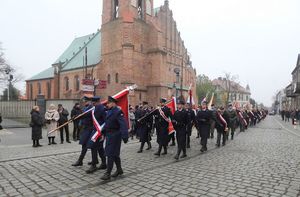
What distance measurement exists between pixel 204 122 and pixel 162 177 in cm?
497

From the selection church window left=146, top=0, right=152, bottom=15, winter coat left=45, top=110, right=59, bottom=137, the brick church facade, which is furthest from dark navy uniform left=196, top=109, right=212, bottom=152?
church window left=146, top=0, right=152, bottom=15

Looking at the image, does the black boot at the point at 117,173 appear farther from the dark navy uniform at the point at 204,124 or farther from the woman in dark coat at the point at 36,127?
the woman in dark coat at the point at 36,127

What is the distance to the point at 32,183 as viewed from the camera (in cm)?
632

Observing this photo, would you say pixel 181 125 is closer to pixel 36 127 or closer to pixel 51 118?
pixel 36 127

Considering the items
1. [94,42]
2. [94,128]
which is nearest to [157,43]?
[94,42]

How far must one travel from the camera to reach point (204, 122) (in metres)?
11.4

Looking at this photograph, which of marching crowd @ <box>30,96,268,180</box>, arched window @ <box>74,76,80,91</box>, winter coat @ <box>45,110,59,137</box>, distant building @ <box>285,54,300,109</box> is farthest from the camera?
arched window @ <box>74,76,80,91</box>

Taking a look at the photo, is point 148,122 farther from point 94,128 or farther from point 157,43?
point 157,43

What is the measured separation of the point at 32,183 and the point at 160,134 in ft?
16.7

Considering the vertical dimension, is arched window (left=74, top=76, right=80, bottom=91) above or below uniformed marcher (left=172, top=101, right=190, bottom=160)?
above

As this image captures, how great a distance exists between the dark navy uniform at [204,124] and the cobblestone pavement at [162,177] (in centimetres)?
151

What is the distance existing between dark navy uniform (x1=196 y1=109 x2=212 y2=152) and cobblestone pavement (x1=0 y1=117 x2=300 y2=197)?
1.51m

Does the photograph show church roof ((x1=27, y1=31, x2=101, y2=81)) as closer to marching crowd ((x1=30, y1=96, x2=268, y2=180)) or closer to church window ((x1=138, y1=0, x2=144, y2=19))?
church window ((x1=138, y1=0, x2=144, y2=19))

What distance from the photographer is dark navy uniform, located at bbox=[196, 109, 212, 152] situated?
1132 cm
